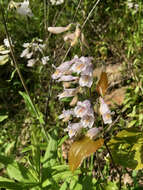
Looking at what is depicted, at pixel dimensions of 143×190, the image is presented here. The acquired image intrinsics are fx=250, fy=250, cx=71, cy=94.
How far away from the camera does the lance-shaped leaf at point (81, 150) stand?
1396mm

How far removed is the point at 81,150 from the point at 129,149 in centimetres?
41

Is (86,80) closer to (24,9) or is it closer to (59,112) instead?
(24,9)

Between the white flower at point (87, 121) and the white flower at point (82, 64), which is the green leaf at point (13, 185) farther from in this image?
the white flower at point (82, 64)

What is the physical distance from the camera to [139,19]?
371 cm

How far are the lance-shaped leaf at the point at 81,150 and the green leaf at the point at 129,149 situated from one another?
0.87 ft

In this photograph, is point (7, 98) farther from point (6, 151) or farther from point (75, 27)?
point (75, 27)

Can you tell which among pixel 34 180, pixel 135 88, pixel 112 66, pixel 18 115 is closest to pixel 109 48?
pixel 112 66

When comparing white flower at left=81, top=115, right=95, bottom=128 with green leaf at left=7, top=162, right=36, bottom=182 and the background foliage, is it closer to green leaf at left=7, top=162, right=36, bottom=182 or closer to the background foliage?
the background foliage

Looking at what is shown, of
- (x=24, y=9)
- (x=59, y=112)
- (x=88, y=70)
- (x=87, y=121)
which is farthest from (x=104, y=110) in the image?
(x=59, y=112)

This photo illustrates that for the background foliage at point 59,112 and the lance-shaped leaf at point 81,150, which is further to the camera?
the background foliage at point 59,112

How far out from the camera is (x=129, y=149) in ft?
5.46

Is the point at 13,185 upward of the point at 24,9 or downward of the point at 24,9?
downward

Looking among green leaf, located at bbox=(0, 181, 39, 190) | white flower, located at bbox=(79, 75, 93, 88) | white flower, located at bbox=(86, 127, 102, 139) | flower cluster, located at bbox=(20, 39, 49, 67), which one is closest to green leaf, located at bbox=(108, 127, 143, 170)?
white flower, located at bbox=(86, 127, 102, 139)

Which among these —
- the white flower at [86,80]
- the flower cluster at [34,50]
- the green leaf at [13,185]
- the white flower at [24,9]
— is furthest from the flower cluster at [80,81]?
the flower cluster at [34,50]
